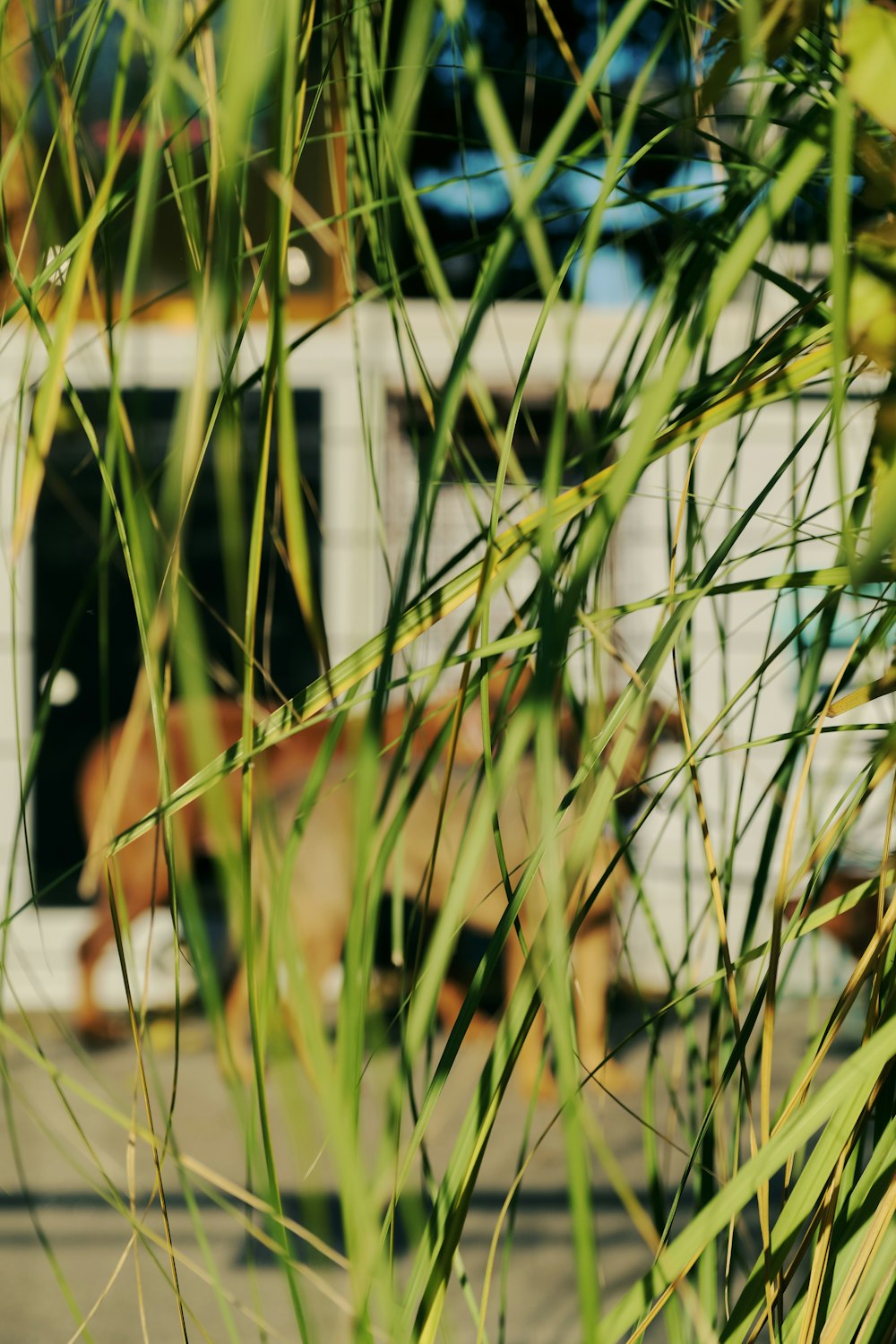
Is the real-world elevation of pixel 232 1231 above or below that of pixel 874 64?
below

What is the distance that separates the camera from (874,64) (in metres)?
0.32

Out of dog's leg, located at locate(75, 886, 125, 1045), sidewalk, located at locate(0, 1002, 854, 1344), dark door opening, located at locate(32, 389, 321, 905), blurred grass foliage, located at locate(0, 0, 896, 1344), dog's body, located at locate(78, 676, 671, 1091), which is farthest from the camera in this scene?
dark door opening, located at locate(32, 389, 321, 905)

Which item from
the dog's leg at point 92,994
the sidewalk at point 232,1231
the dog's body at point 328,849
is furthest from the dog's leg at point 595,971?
the dog's leg at point 92,994

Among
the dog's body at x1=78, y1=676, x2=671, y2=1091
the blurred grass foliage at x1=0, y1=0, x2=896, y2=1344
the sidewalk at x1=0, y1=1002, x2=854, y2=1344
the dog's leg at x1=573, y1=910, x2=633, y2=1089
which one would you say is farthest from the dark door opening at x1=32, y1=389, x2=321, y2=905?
the blurred grass foliage at x1=0, y1=0, x2=896, y2=1344

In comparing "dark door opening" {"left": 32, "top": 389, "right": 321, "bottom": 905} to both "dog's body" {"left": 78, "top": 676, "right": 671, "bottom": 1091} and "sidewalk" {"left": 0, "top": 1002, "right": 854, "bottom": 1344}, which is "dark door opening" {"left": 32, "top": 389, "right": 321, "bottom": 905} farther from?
"sidewalk" {"left": 0, "top": 1002, "right": 854, "bottom": 1344}

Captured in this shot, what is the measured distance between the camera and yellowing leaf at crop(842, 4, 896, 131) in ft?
1.03

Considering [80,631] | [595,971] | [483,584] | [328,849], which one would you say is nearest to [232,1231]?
[328,849]

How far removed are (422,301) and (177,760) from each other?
155 centimetres

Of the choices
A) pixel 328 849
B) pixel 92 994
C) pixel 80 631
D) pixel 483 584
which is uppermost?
pixel 483 584

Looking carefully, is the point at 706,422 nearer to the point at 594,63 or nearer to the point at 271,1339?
the point at 594,63

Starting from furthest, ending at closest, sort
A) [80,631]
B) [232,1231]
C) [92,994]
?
1. [80,631]
2. [92,994]
3. [232,1231]

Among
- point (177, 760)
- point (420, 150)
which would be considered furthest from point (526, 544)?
point (420, 150)

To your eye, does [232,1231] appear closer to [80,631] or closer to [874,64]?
[874,64]

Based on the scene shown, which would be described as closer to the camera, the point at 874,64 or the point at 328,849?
the point at 874,64
